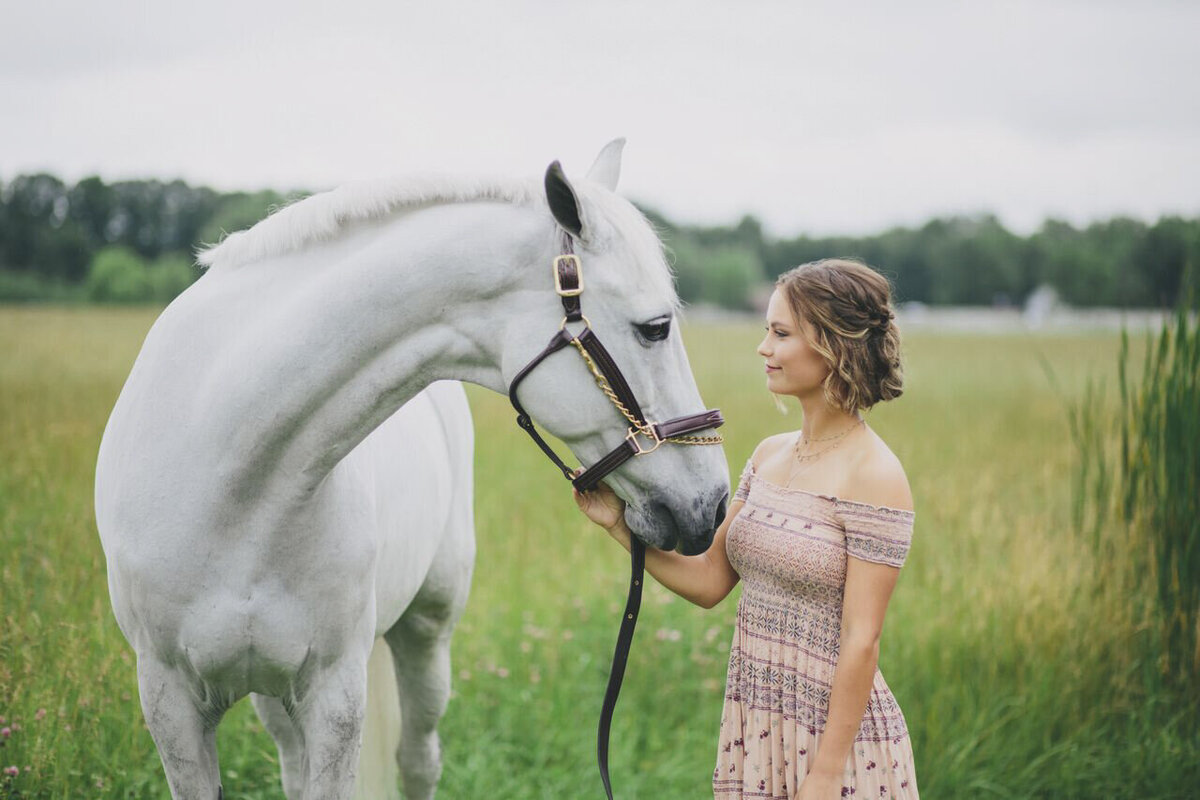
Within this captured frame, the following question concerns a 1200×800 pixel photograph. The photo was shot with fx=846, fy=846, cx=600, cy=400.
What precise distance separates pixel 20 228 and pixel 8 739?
32.6ft

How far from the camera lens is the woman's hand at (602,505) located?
210 cm

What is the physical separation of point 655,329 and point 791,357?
0.44 meters

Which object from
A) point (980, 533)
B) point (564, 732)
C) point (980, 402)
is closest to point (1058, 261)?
point (980, 402)

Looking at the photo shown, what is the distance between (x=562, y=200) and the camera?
1.76 m

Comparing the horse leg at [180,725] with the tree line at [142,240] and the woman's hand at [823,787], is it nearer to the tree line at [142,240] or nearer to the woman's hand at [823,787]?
the tree line at [142,240]

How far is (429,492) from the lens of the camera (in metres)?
2.88

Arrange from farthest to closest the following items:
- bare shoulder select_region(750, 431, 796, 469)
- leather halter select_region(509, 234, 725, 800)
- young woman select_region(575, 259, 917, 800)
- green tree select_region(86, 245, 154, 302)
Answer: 1. green tree select_region(86, 245, 154, 302)
2. bare shoulder select_region(750, 431, 796, 469)
3. young woman select_region(575, 259, 917, 800)
4. leather halter select_region(509, 234, 725, 800)

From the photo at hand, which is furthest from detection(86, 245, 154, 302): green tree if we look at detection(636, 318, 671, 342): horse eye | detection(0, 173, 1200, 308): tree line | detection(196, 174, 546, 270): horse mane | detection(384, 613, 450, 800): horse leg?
detection(636, 318, 671, 342): horse eye

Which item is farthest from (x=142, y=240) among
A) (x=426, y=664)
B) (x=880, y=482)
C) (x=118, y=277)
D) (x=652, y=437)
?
(x=880, y=482)

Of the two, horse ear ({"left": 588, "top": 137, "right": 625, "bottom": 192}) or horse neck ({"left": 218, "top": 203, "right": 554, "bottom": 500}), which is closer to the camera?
horse neck ({"left": 218, "top": 203, "right": 554, "bottom": 500})

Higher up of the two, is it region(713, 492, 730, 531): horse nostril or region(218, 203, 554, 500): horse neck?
region(218, 203, 554, 500): horse neck

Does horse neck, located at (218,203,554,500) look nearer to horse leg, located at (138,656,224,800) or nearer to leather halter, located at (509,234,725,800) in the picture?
leather halter, located at (509,234,725,800)

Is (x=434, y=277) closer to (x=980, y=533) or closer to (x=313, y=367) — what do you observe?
(x=313, y=367)

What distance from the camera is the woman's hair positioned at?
2.03m
